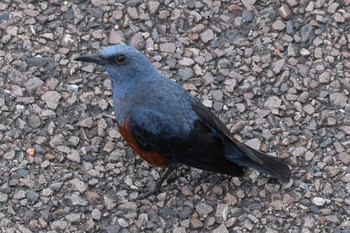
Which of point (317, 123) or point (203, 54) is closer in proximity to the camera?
point (317, 123)

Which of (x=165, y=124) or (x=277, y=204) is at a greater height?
(x=165, y=124)

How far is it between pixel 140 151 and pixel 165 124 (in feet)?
0.93

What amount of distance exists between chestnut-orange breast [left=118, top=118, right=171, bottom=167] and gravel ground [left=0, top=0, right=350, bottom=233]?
333 millimetres

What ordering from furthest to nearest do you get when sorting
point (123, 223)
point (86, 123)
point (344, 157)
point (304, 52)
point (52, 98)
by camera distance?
point (304, 52)
point (52, 98)
point (86, 123)
point (344, 157)
point (123, 223)

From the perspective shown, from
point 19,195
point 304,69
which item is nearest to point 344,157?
point 304,69

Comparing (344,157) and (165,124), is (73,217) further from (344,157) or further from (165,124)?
(344,157)

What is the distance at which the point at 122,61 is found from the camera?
5.95 metres

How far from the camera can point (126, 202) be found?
6148 mm

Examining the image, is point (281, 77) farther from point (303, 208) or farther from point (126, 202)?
point (126, 202)

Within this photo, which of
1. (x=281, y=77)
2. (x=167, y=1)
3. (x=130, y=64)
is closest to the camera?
(x=130, y=64)

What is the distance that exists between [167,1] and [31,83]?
1.40 metres

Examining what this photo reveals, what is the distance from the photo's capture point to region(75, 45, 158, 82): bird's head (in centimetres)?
593

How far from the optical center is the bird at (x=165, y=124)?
5820mm

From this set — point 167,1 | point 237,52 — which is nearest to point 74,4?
point 167,1
